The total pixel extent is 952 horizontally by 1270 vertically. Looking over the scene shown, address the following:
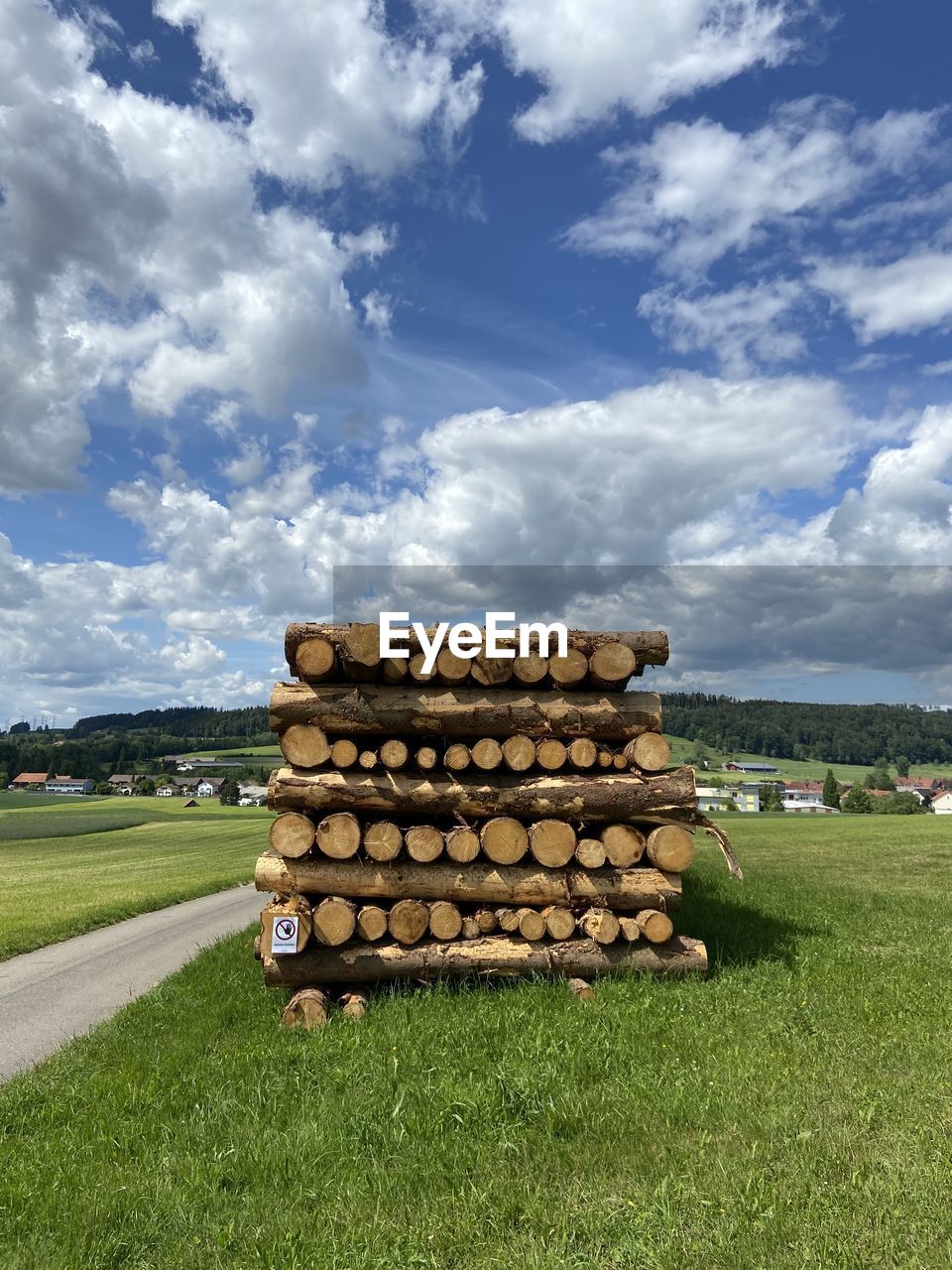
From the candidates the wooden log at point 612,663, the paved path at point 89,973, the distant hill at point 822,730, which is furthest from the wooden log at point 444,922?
the distant hill at point 822,730

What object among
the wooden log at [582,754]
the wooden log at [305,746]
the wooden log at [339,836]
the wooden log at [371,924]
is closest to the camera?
the wooden log at [371,924]

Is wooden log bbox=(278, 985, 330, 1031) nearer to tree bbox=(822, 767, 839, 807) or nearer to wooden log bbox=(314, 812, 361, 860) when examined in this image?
wooden log bbox=(314, 812, 361, 860)

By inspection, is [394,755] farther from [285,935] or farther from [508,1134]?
[508,1134]

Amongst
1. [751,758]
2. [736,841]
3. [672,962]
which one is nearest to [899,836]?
[736,841]

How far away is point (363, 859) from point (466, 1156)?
174 inches

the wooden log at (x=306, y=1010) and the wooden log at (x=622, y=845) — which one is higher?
the wooden log at (x=622, y=845)

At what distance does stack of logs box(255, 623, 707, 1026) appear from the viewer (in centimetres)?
891

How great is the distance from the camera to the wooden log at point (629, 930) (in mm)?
9102

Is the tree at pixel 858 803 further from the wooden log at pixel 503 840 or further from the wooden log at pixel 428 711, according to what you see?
the wooden log at pixel 503 840

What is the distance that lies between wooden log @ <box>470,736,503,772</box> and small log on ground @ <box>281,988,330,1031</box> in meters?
2.95

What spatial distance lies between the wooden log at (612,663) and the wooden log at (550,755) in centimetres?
95

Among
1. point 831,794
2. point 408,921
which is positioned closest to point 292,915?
point 408,921

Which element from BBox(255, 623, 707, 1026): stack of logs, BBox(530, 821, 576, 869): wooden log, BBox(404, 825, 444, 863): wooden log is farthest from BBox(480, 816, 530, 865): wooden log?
BBox(404, 825, 444, 863): wooden log

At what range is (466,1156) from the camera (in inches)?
197
